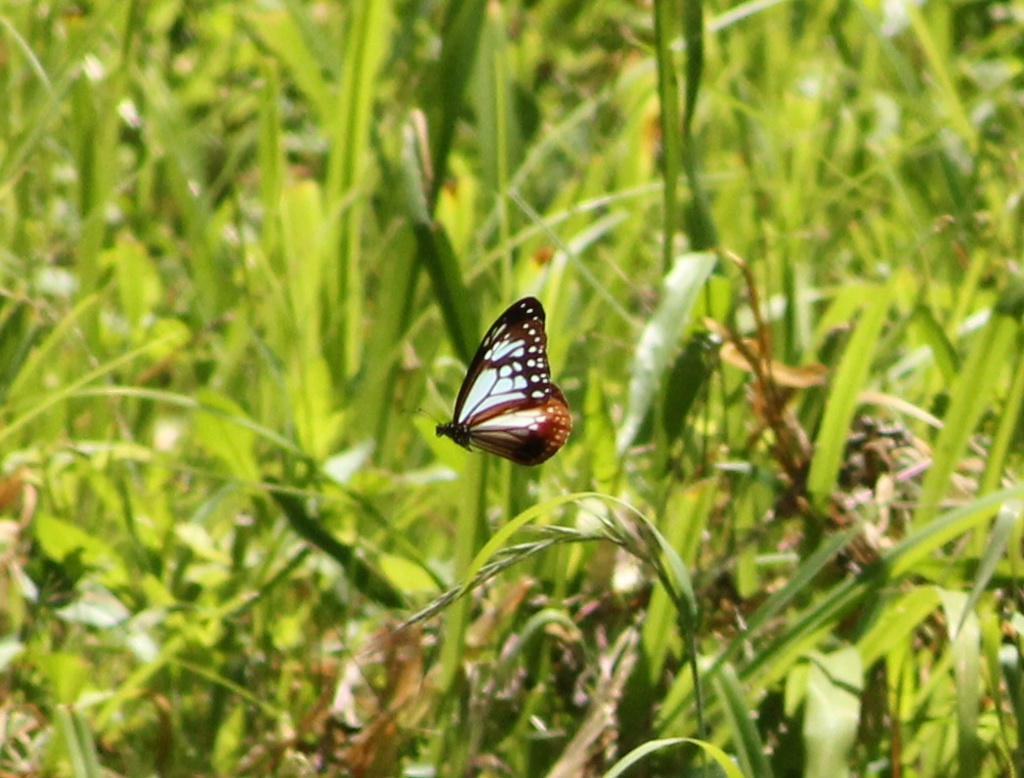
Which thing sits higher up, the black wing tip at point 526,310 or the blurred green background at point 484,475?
the black wing tip at point 526,310

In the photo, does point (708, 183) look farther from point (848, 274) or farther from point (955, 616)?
point (955, 616)

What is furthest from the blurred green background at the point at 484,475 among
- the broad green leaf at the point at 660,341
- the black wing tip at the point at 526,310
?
the black wing tip at the point at 526,310

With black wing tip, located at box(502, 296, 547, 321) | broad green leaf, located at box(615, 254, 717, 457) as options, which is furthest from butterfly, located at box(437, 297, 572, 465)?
broad green leaf, located at box(615, 254, 717, 457)

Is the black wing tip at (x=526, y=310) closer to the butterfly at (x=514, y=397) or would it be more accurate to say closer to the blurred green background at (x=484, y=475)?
the butterfly at (x=514, y=397)

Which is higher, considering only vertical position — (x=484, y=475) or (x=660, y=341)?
(x=660, y=341)

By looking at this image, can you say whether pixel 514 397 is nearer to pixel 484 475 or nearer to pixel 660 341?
pixel 484 475

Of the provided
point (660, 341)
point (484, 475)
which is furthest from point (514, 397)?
point (660, 341)

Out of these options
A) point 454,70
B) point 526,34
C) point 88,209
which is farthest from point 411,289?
point 526,34

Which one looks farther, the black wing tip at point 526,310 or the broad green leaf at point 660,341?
the broad green leaf at point 660,341

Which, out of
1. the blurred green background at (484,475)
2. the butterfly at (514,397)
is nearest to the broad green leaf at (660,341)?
the blurred green background at (484,475)
